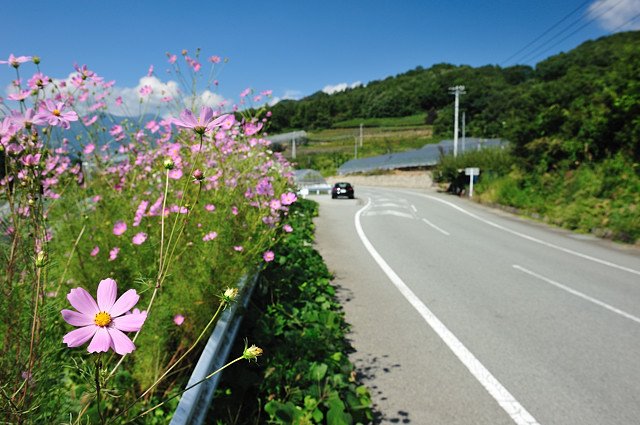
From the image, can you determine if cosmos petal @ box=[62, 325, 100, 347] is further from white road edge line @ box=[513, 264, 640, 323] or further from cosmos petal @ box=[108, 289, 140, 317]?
white road edge line @ box=[513, 264, 640, 323]

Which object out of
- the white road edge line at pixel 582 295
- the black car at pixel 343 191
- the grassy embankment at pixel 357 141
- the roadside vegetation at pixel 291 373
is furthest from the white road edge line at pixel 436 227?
the grassy embankment at pixel 357 141

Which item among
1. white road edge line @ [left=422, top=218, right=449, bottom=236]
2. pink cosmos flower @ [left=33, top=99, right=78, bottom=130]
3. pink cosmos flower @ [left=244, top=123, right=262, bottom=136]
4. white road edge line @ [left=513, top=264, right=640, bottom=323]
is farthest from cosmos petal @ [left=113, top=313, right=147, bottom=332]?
white road edge line @ [left=422, top=218, right=449, bottom=236]

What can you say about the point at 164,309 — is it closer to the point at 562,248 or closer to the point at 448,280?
the point at 448,280

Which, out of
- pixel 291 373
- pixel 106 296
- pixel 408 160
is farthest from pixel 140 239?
pixel 408 160

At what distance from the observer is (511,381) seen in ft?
10.3

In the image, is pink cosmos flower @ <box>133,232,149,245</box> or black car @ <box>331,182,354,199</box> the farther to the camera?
black car @ <box>331,182,354,199</box>

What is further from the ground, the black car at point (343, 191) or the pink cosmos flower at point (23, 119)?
the pink cosmos flower at point (23, 119)

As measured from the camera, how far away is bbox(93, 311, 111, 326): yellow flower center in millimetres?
783

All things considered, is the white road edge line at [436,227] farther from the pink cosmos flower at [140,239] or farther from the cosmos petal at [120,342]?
the cosmos petal at [120,342]

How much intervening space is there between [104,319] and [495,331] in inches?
165

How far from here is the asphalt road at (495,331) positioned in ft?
9.32

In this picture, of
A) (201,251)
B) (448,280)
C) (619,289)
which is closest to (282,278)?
(201,251)

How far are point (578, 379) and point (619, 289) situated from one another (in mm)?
3332

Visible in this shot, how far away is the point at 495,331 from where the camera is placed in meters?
4.12
